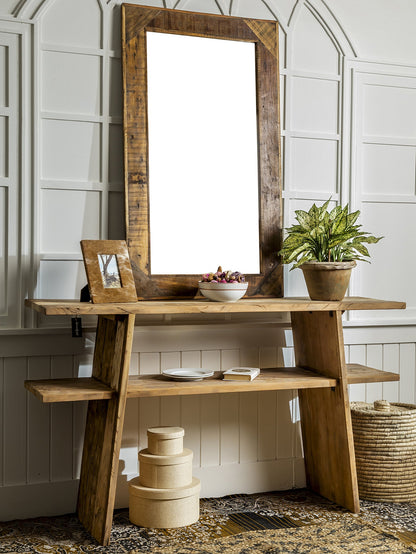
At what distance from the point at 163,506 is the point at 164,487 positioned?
0.08 m

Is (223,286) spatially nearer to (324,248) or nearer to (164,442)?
(324,248)

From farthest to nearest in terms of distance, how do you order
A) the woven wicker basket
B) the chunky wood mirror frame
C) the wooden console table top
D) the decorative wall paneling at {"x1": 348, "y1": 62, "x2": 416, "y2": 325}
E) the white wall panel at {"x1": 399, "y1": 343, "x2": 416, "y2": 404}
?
the white wall panel at {"x1": 399, "y1": 343, "x2": 416, "y2": 404}, the decorative wall paneling at {"x1": 348, "y1": 62, "x2": 416, "y2": 325}, the woven wicker basket, the chunky wood mirror frame, the wooden console table top

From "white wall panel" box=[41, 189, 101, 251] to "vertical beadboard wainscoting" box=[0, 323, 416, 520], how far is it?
408 mm

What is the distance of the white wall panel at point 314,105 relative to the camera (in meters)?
3.64

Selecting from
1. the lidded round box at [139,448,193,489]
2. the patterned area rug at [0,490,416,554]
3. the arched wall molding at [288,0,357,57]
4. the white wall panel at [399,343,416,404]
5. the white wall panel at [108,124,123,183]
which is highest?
the arched wall molding at [288,0,357,57]

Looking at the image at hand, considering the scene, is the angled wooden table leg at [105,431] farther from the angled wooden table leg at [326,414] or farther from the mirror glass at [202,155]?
the angled wooden table leg at [326,414]

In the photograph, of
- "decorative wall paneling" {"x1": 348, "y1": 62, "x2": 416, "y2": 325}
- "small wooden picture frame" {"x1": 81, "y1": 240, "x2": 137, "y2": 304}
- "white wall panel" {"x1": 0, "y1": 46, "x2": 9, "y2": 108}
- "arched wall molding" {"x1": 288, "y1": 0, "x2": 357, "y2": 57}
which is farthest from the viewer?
"decorative wall paneling" {"x1": 348, "y1": 62, "x2": 416, "y2": 325}

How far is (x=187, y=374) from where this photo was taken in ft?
10.3

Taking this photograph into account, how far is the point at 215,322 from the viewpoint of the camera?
3.52 meters

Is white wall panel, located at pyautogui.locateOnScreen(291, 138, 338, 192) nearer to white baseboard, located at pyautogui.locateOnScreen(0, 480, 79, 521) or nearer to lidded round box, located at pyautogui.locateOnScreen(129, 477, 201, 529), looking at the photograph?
lidded round box, located at pyautogui.locateOnScreen(129, 477, 201, 529)

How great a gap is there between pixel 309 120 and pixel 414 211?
2.53 feet

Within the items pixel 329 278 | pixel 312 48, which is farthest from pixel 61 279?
pixel 312 48

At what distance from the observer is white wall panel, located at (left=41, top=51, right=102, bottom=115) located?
3.23 meters

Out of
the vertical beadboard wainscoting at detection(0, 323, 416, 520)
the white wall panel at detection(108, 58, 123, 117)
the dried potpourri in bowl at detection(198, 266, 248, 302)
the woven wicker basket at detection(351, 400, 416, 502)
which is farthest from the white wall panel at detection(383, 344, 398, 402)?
the white wall panel at detection(108, 58, 123, 117)
